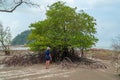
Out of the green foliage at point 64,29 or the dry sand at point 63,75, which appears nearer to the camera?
the dry sand at point 63,75

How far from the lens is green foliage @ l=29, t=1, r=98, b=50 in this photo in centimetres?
2206

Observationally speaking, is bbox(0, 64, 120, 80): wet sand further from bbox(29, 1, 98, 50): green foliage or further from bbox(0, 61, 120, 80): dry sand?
bbox(29, 1, 98, 50): green foliage

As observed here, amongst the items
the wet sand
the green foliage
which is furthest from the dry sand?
the green foliage

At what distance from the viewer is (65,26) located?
22.5m

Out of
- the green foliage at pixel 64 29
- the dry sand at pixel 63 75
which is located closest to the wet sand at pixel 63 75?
the dry sand at pixel 63 75

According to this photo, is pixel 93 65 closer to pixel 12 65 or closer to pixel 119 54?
pixel 119 54

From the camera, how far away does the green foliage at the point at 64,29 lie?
2206cm

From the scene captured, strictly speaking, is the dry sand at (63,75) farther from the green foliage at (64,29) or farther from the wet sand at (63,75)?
the green foliage at (64,29)

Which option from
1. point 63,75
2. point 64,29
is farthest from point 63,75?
point 64,29

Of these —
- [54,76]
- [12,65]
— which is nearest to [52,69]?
[54,76]

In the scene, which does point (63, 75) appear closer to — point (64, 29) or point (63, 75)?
point (63, 75)

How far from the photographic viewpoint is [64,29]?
2253 cm

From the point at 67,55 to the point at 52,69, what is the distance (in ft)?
12.5

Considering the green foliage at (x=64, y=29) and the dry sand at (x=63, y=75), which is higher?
the green foliage at (x=64, y=29)
